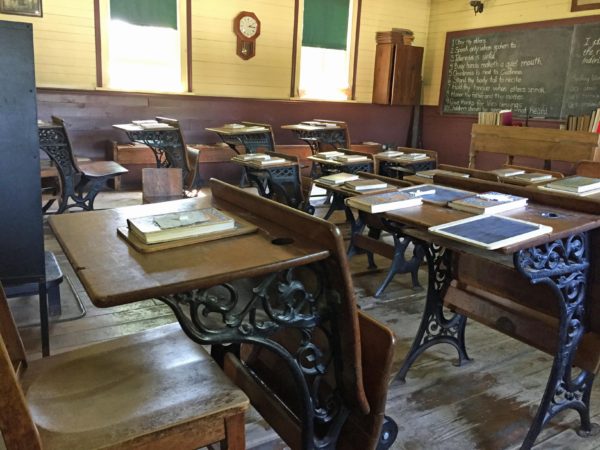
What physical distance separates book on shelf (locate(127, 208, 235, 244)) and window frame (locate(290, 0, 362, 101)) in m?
6.25

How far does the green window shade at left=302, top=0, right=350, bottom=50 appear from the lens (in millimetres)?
7074

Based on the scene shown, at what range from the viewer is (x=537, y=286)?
5.70ft

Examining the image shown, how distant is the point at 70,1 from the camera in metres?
5.54

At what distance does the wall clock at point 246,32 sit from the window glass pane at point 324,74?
79 cm

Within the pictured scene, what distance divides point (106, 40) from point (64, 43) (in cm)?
44

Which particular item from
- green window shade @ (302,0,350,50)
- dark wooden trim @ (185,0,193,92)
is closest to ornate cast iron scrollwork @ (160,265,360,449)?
dark wooden trim @ (185,0,193,92)

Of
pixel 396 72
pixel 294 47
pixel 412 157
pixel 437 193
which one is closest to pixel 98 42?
pixel 294 47

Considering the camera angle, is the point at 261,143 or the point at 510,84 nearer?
the point at 261,143

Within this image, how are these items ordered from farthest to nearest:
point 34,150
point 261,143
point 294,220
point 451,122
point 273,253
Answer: point 451,122
point 261,143
point 34,150
point 294,220
point 273,253

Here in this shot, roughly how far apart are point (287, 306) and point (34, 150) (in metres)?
1.48

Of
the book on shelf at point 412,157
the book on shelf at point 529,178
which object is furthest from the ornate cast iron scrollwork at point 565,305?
the book on shelf at point 412,157

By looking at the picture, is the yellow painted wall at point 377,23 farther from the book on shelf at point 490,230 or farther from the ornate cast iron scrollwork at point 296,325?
the ornate cast iron scrollwork at point 296,325

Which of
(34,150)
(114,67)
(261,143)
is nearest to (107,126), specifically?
(114,67)

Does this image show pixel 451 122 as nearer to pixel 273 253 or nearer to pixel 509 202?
pixel 509 202
